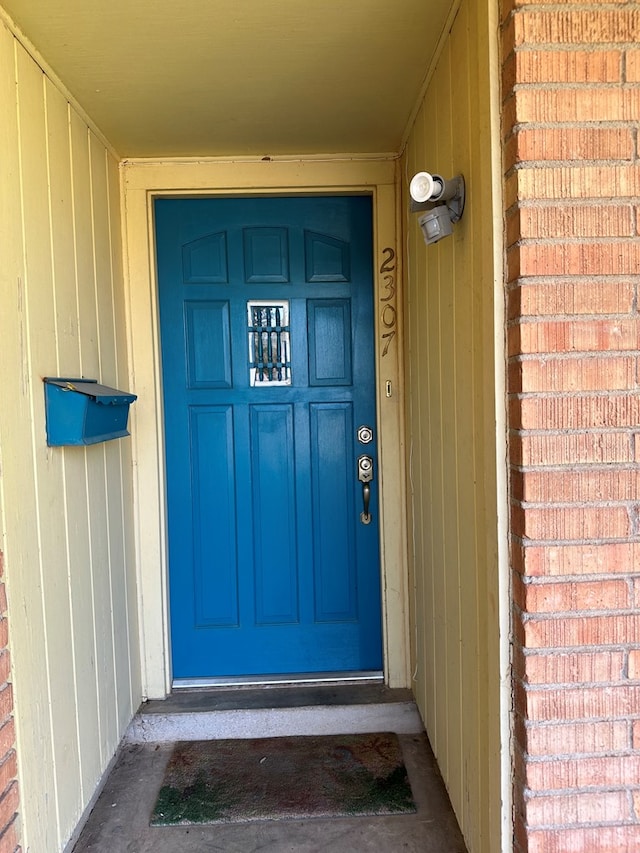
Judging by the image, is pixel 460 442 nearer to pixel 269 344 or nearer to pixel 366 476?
pixel 366 476

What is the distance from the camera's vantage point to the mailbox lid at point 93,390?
169 centimetres

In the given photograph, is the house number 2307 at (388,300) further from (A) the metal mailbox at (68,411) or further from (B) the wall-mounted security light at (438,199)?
(A) the metal mailbox at (68,411)

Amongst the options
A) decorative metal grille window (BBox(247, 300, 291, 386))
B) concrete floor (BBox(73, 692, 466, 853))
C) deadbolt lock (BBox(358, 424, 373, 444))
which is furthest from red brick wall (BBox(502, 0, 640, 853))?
decorative metal grille window (BBox(247, 300, 291, 386))

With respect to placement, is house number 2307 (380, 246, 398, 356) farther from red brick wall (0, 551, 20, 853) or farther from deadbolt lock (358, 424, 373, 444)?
red brick wall (0, 551, 20, 853)

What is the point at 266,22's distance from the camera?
158 cm

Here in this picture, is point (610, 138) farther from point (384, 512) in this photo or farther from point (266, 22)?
point (384, 512)

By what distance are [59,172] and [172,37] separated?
54cm

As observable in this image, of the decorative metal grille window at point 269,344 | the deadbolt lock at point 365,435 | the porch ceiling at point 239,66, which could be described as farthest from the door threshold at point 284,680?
the porch ceiling at point 239,66

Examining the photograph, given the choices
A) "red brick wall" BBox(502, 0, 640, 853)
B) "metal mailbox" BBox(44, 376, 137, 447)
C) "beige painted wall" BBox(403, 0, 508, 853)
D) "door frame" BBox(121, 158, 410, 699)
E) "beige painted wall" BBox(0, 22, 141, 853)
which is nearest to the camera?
"red brick wall" BBox(502, 0, 640, 853)

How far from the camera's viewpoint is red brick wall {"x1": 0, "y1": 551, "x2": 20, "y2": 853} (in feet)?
4.62

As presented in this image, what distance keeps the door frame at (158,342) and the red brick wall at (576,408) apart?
3.99 feet

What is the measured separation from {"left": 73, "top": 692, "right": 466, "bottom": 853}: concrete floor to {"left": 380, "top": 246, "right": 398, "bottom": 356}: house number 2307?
5.69 ft

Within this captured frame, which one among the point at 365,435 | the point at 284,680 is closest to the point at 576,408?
the point at 365,435

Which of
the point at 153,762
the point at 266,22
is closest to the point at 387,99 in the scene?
the point at 266,22
